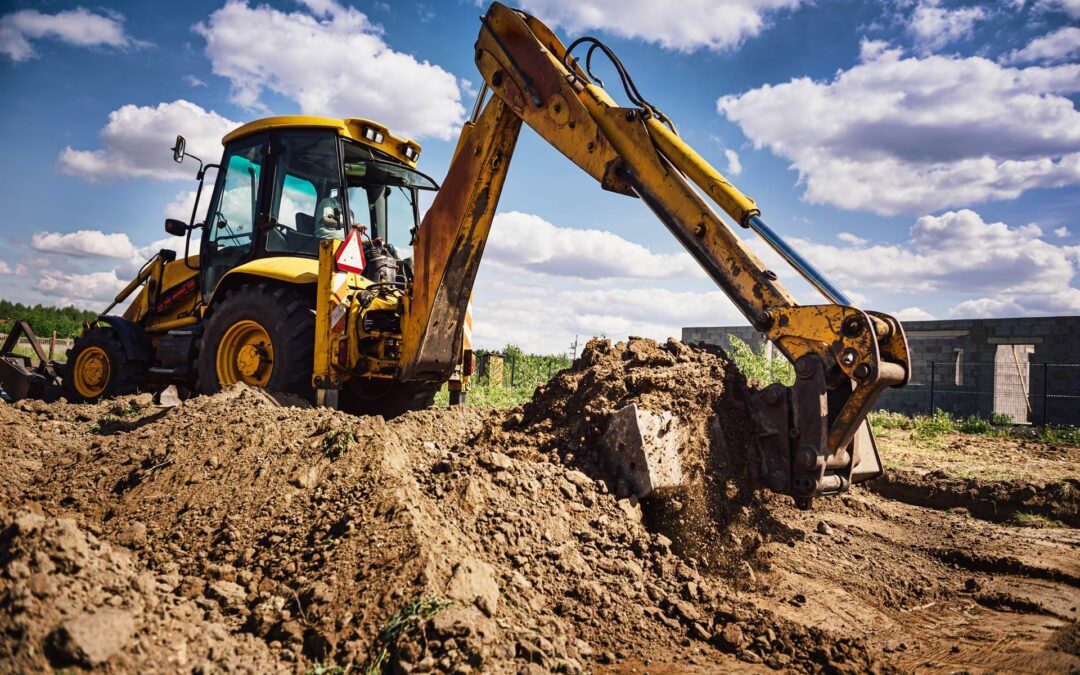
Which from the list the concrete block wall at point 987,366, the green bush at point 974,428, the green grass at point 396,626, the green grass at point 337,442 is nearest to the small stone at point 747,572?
the green grass at point 396,626

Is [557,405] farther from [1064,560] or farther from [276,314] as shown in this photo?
[1064,560]

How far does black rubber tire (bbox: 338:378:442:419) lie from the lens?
271 inches

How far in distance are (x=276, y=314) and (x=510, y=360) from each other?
1609 cm

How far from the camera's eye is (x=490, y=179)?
→ 526 cm

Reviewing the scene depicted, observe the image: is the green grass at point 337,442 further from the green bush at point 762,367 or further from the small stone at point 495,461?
the green bush at point 762,367

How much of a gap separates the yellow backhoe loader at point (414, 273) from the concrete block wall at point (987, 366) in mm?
16510

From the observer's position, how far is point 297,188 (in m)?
6.82

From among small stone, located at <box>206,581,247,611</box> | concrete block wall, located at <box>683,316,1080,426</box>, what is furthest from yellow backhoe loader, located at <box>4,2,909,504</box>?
concrete block wall, located at <box>683,316,1080,426</box>

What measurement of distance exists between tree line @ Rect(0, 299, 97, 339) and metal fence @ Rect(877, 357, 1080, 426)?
136 ft

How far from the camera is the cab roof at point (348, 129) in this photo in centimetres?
668

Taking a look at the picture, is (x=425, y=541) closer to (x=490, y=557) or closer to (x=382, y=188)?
(x=490, y=557)

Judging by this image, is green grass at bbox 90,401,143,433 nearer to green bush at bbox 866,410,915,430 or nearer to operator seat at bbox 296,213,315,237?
operator seat at bbox 296,213,315,237

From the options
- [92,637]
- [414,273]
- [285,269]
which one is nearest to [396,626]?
[92,637]

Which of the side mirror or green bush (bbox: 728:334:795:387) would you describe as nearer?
the side mirror
